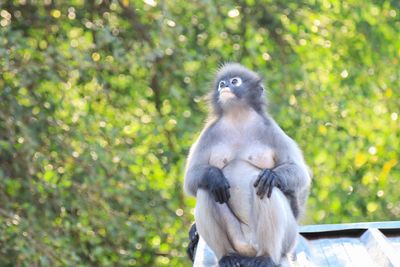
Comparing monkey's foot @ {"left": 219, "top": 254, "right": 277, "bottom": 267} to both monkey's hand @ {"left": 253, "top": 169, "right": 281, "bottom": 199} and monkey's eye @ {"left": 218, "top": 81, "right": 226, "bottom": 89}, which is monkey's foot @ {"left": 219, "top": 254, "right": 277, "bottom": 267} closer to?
monkey's hand @ {"left": 253, "top": 169, "right": 281, "bottom": 199}

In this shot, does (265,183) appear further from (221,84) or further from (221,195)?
(221,84)

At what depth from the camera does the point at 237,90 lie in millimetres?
6176

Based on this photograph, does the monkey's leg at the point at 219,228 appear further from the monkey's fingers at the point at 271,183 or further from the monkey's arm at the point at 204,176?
the monkey's fingers at the point at 271,183

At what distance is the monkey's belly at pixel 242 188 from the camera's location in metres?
5.75

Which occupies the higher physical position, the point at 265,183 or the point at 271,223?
the point at 265,183

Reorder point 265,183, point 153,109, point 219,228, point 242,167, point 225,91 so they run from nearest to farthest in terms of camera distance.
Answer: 1. point 265,183
2. point 219,228
3. point 242,167
4. point 225,91
5. point 153,109

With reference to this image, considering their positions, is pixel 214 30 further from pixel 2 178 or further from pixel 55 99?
pixel 2 178

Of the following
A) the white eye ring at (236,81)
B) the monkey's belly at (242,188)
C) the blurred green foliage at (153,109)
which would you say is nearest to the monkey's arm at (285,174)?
the monkey's belly at (242,188)

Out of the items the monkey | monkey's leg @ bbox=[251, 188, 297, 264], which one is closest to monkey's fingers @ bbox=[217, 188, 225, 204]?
the monkey

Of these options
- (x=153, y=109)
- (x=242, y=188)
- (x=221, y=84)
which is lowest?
(x=153, y=109)

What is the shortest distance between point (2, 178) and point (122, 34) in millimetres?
1909

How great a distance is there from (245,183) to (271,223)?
366mm

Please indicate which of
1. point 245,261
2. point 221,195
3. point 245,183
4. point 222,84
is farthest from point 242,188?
point 222,84

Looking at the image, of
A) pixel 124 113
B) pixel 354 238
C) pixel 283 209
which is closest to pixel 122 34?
pixel 124 113
